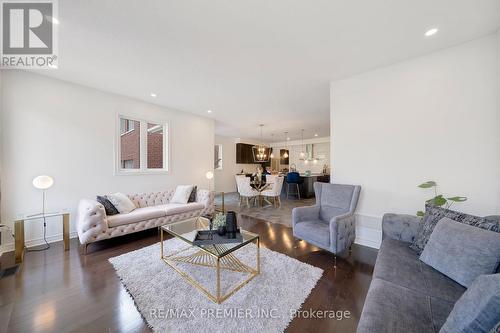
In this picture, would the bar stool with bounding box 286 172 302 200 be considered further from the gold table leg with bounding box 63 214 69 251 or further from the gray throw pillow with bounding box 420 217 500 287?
the gold table leg with bounding box 63 214 69 251

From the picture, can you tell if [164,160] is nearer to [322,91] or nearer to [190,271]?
[190,271]

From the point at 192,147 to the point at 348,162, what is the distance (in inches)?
150

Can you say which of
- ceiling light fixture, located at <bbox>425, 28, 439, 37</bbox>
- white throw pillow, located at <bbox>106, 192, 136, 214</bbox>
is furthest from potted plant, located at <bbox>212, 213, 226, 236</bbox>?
ceiling light fixture, located at <bbox>425, 28, 439, 37</bbox>

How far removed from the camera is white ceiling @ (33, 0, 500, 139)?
1736mm

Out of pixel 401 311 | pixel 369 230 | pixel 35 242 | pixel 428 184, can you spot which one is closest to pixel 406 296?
pixel 401 311

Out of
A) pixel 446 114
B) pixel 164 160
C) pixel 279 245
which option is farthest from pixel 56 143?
pixel 446 114

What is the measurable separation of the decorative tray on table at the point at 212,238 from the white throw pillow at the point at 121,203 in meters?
1.80

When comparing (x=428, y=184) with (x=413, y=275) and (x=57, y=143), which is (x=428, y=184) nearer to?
(x=413, y=275)

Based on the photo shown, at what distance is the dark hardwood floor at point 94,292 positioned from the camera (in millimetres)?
1448

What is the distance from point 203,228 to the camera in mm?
2438

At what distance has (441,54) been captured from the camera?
2.37 metres

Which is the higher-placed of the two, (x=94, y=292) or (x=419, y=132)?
(x=419, y=132)

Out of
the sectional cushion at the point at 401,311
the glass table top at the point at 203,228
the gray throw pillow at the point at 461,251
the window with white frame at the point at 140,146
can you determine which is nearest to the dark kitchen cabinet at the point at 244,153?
the window with white frame at the point at 140,146

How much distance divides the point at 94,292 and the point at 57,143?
2.64m
